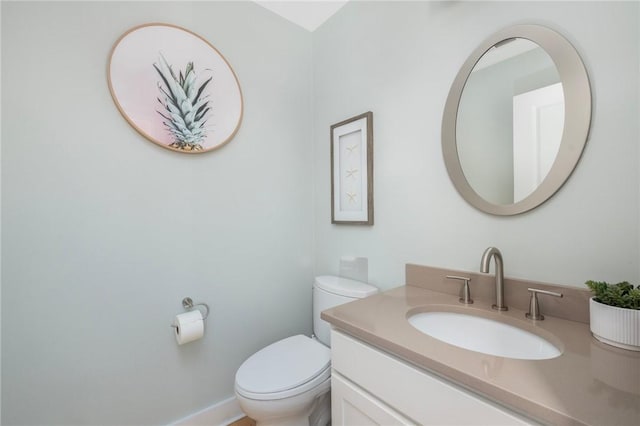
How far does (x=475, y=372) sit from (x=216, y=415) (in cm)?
145

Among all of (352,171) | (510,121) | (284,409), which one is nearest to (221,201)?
(352,171)

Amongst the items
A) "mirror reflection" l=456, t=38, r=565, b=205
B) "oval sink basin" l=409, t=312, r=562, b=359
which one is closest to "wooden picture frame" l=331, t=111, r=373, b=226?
"mirror reflection" l=456, t=38, r=565, b=205

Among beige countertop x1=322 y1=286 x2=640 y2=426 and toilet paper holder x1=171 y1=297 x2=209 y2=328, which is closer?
beige countertop x1=322 y1=286 x2=640 y2=426

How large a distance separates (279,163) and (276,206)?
0.28m

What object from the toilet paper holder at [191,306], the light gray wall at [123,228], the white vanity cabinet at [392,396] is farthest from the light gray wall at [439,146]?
the toilet paper holder at [191,306]

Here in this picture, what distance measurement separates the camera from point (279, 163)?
168cm

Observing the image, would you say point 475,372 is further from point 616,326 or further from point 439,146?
point 439,146

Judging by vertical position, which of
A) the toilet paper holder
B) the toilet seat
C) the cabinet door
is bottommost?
the toilet seat

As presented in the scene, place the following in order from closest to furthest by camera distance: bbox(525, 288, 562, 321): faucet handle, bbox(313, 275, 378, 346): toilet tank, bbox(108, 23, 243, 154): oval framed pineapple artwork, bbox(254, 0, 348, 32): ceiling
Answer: bbox(525, 288, 562, 321): faucet handle
bbox(108, 23, 243, 154): oval framed pineapple artwork
bbox(313, 275, 378, 346): toilet tank
bbox(254, 0, 348, 32): ceiling

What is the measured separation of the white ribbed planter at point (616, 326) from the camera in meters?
0.62

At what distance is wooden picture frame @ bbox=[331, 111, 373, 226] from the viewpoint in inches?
56.1

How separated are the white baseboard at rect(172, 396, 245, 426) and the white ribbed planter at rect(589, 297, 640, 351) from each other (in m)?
1.63

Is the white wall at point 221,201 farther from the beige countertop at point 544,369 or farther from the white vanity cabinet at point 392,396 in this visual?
the white vanity cabinet at point 392,396

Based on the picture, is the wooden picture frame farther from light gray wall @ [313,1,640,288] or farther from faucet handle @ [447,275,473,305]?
faucet handle @ [447,275,473,305]
